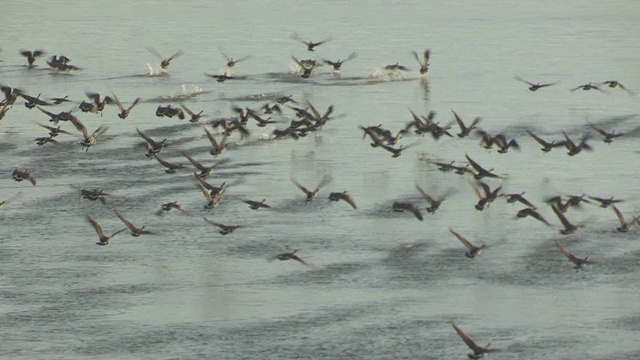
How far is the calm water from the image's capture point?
18484mm

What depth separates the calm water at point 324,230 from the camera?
60.6 feet

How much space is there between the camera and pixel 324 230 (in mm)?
24000

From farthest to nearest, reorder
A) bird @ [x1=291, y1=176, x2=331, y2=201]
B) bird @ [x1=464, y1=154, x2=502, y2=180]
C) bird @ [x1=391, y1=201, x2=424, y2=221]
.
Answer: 1. bird @ [x1=464, y1=154, x2=502, y2=180]
2. bird @ [x1=291, y1=176, x2=331, y2=201]
3. bird @ [x1=391, y1=201, x2=424, y2=221]

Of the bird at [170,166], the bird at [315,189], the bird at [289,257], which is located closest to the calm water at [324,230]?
the bird at [289,257]

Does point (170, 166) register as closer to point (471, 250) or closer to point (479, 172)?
point (479, 172)

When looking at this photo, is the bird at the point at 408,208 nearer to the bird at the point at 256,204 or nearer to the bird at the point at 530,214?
the bird at the point at 530,214

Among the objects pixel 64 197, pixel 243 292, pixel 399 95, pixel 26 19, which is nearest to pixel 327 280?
pixel 243 292

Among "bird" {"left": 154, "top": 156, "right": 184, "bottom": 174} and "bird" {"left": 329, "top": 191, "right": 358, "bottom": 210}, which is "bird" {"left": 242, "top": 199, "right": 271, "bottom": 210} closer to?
"bird" {"left": 329, "top": 191, "right": 358, "bottom": 210}

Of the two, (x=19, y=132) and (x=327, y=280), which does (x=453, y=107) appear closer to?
(x=19, y=132)

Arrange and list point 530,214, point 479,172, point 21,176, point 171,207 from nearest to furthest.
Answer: point 530,214 → point 171,207 → point 479,172 → point 21,176

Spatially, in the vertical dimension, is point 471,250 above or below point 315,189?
above

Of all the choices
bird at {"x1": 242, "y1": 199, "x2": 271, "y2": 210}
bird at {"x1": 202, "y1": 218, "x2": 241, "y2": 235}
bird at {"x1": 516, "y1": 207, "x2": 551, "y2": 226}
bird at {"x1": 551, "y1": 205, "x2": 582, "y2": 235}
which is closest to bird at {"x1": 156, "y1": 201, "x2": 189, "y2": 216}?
bird at {"x1": 202, "y1": 218, "x2": 241, "y2": 235}

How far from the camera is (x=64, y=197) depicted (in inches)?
1053

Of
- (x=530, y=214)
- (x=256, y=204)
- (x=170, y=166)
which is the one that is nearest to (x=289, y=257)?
(x=256, y=204)
